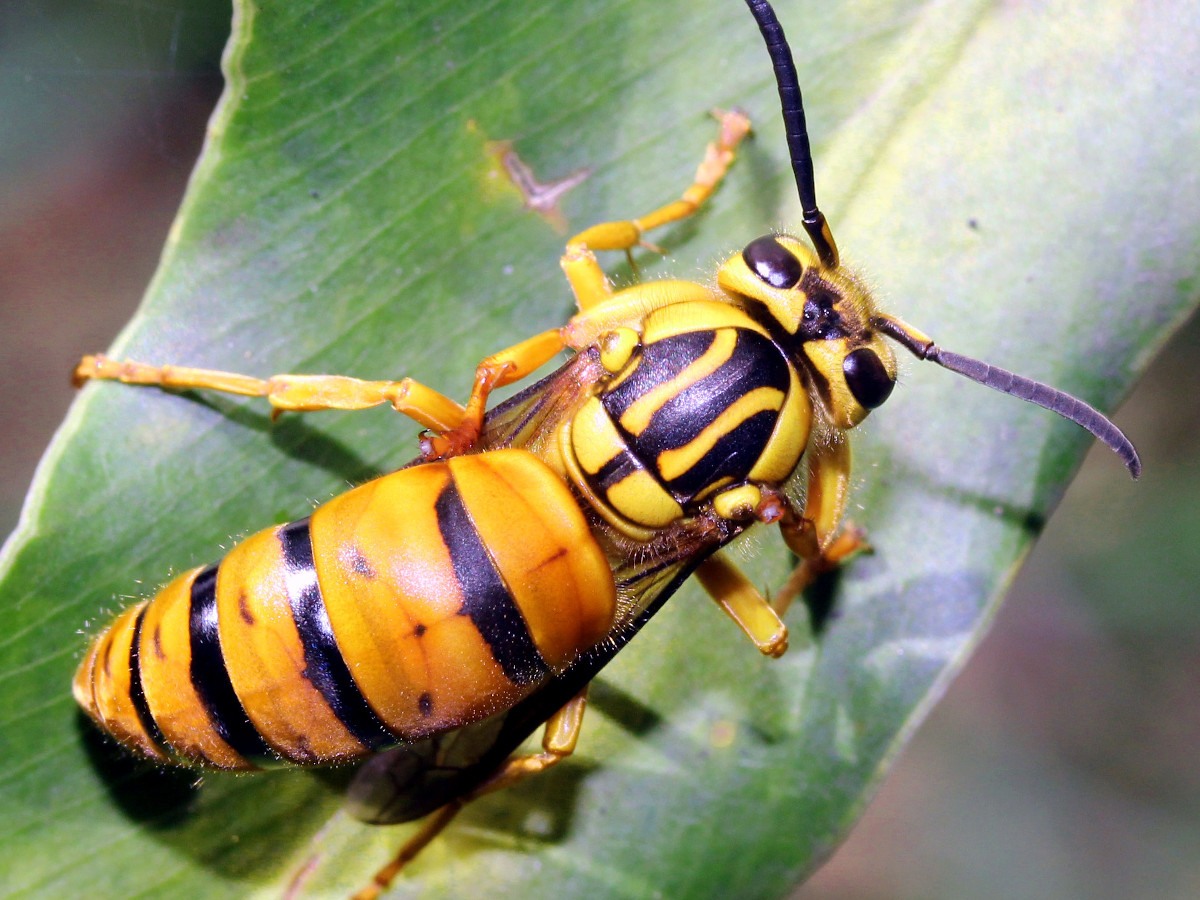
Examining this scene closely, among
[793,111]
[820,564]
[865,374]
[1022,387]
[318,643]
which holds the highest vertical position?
[793,111]

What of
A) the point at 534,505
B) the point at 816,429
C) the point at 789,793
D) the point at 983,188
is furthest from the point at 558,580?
the point at 983,188

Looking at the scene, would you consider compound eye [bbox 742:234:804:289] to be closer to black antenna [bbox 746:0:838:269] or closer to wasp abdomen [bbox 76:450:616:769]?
black antenna [bbox 746:0:838:269]

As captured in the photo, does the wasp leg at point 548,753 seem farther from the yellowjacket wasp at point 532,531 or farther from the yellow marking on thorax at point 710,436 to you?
the yellow marking on thorax at point 710,436

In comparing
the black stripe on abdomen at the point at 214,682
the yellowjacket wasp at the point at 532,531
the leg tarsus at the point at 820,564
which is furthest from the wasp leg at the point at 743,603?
the black stripe on abdomen at the point at 214,682

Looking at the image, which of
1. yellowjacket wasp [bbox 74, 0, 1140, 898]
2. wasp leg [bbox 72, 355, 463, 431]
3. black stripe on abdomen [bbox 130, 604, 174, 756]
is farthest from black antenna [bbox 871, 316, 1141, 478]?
black stripe on abdomen [bbox 130, 604, 174, 756]

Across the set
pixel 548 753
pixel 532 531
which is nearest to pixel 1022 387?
pixel 532 531

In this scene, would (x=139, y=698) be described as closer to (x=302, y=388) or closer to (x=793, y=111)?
(x=302, y=388)
